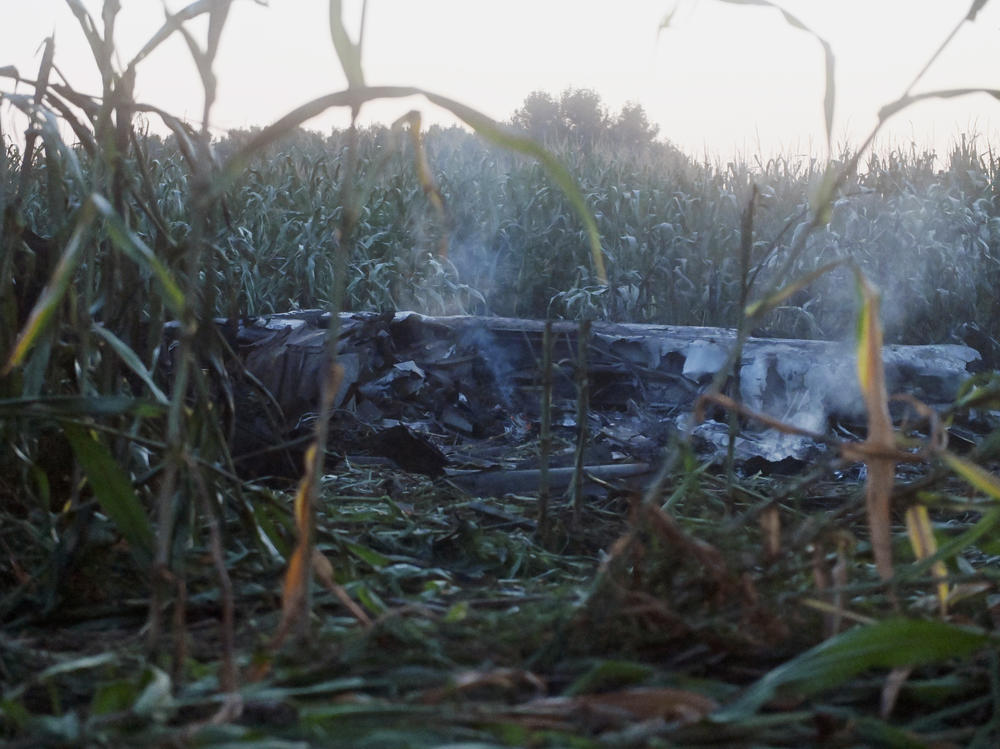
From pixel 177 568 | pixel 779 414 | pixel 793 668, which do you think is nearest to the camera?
pixel 793 668

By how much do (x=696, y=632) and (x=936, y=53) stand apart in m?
0.72

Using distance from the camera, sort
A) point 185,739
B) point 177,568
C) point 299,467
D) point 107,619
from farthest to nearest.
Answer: point 299,467 < point 107,619 < point 177,568 < point 185,739

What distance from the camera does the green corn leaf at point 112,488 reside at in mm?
A: 1371

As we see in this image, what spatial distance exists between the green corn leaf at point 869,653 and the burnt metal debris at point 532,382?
3.00 m

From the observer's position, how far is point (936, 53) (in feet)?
3.95

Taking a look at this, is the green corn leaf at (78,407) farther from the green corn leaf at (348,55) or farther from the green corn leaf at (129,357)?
the green corn leaf at (348,55)

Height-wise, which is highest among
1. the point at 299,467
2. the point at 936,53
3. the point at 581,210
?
the point at 936,53

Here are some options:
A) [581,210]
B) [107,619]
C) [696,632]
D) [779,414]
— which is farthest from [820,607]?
[779,414]

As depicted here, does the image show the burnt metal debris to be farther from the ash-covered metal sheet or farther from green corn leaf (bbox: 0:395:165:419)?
green corn leaf (bbox: 0:395:165:419)

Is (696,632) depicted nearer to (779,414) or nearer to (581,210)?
(581,210)

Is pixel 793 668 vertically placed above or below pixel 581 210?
below

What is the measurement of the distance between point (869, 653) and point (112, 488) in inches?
37.3

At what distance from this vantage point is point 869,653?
104 centimetres

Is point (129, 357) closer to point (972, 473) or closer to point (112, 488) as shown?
point (112, 488)
